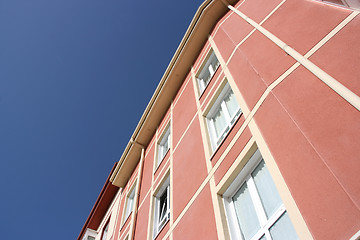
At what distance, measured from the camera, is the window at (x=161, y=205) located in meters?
8.67

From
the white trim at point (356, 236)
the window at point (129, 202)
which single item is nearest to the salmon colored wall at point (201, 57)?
the window at point (129, 202)

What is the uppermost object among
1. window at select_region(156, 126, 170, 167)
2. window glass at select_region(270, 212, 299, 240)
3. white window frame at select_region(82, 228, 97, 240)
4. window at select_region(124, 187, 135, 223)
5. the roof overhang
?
the roof overhang

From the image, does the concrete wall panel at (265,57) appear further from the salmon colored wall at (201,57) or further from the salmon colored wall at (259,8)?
the salmon colored wall at (201,57)

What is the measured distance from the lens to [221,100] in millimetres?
8484

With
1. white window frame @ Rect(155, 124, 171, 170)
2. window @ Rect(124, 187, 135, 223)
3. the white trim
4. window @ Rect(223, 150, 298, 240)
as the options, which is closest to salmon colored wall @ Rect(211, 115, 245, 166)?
window @ Rect(223, 150, 298, 240)

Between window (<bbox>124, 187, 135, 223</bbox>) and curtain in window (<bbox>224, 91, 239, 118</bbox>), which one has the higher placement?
window (<bbox>124, 187, 135, 223</bbox>)

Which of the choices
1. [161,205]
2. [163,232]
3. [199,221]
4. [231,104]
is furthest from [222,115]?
[161,205]

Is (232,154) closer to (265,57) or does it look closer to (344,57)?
(265,57)

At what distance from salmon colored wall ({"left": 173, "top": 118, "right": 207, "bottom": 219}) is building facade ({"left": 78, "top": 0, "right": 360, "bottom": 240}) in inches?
1.6

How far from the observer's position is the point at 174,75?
12453mm

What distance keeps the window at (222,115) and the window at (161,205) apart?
2.52 meters

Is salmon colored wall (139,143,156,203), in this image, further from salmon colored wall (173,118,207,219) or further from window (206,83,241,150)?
window (206,83,241,150)

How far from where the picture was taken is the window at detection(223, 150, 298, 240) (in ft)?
14.2

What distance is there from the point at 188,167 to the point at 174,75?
561 centimetres
